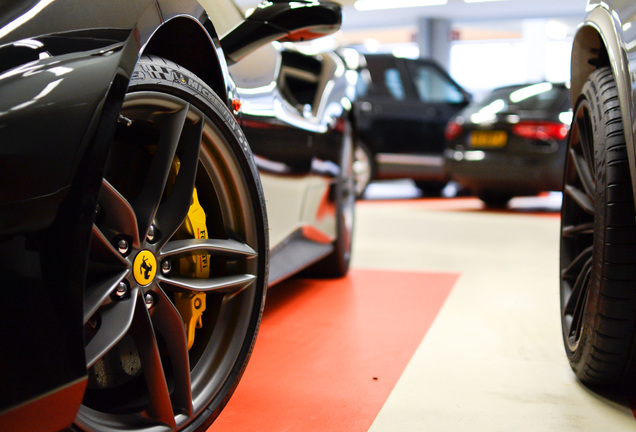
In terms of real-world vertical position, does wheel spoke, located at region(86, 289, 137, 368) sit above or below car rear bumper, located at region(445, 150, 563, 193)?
above

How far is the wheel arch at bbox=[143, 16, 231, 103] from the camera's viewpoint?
144 cm

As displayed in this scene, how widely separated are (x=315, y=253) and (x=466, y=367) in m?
0.94

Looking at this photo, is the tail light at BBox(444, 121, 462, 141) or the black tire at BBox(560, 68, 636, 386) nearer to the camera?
the black tire at BBox(560, 68, 636, 386)

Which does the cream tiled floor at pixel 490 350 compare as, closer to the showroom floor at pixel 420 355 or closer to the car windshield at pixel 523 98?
the showroom floor at pixel 420 355

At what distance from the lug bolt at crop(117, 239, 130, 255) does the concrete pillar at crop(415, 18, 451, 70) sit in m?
17.1

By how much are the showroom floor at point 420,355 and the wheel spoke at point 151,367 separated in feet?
1.26

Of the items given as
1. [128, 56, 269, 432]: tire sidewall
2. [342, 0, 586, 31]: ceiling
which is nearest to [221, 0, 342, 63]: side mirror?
[128, 56, 269, 432]: tire sidewall

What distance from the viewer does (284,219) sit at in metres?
2.34

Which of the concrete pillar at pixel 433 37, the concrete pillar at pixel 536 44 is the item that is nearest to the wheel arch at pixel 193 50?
the concrete pillar at pixel 433 37

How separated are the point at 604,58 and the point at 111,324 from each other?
1572 mm

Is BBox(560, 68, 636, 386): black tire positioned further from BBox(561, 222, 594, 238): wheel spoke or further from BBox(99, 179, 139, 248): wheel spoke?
BBox(99, 179, 139, 248): wheel spoke

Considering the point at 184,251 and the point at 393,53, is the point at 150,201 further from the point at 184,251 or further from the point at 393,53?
the point at 393,53

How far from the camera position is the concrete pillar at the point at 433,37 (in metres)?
17.5

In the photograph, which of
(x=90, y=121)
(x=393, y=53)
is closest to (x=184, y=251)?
(x=90, y=121)
